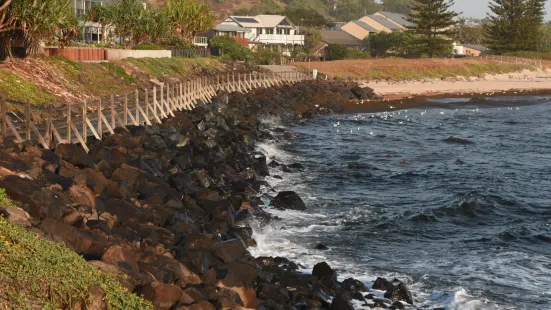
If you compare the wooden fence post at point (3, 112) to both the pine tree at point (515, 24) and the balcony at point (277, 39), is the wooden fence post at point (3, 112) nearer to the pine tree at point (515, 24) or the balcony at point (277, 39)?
the balcony at point (277, 39)

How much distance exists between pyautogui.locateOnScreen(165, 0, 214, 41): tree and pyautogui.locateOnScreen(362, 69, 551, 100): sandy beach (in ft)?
66.1

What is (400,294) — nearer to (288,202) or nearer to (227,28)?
(288,202)

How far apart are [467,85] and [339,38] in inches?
1748

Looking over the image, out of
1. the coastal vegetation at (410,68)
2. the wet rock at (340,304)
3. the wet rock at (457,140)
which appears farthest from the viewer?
the coastal vegetation at (410,68)

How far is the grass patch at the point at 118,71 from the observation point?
57.0 meters

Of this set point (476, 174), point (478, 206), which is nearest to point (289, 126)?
point (476, 174)

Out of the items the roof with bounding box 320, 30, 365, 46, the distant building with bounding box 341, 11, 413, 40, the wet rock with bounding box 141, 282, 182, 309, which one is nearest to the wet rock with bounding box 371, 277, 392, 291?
the wet rock with bounding box 141, 282, 182, 309

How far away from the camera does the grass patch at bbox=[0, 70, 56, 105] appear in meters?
37.8

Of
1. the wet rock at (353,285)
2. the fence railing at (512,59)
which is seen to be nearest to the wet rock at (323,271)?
the wet rock at (353,285)

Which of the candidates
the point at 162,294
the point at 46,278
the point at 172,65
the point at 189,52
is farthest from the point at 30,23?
the point at 189,52

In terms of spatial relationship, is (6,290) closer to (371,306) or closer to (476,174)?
(371,306)

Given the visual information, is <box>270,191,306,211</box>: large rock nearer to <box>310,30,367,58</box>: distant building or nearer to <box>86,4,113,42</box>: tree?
<box>86,4,113,42</box>: tree

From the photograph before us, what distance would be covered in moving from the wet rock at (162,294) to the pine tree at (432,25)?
106 metres

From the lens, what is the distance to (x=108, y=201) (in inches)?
813
